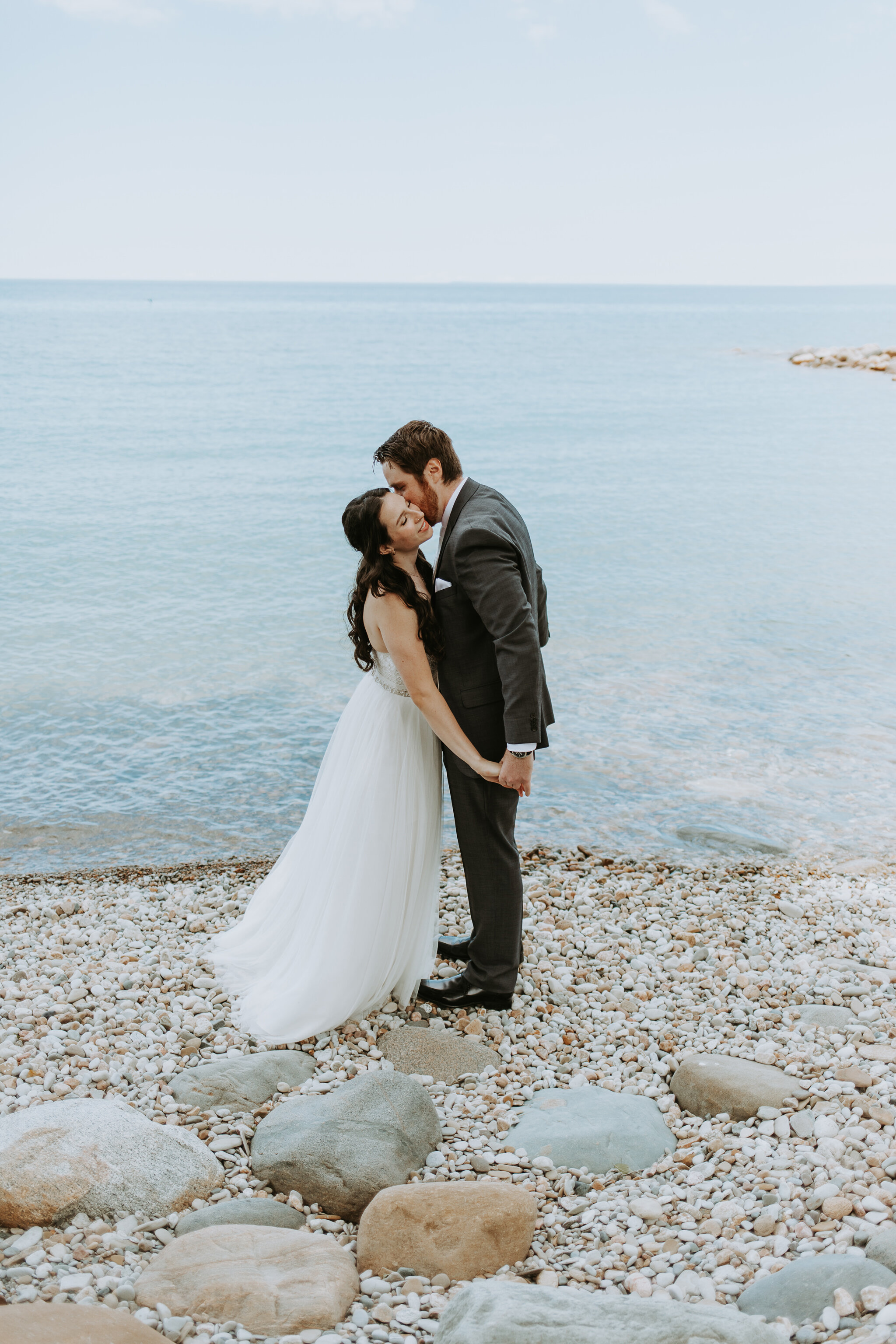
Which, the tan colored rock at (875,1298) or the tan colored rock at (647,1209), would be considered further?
the tan colored rock at (647,1209)

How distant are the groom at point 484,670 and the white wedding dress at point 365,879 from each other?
0.55 feet

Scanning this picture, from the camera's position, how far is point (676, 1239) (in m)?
3.06

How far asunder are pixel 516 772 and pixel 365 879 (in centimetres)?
83

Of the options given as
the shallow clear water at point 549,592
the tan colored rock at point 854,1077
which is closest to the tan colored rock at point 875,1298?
the tan colored rock at point 854,1077

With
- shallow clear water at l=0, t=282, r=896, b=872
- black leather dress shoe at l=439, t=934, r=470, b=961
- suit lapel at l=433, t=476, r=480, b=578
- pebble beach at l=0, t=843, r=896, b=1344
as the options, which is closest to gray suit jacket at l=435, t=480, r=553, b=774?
suit lapel at l=433, t=476, r=480, b=578

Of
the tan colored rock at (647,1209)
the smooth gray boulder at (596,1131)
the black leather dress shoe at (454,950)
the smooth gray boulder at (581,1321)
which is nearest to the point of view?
the smooth gray boulder at (581,1321)

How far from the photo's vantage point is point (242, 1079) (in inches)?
154

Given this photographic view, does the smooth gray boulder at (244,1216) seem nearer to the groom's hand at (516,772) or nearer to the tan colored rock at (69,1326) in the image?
the tan colored rock at (69,1326)

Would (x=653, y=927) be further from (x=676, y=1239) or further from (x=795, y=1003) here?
(x=676, y=1239)

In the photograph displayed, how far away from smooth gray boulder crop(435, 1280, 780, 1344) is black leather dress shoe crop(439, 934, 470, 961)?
2.43m

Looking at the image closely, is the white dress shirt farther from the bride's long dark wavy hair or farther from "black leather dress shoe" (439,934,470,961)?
"black leather dress shoe" (439,934,470,961)

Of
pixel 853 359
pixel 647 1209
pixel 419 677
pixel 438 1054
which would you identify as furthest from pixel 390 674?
pixel 853 359

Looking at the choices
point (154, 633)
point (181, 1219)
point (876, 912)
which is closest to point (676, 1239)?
point (181, 1219)

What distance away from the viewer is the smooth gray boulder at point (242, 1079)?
3822mm
